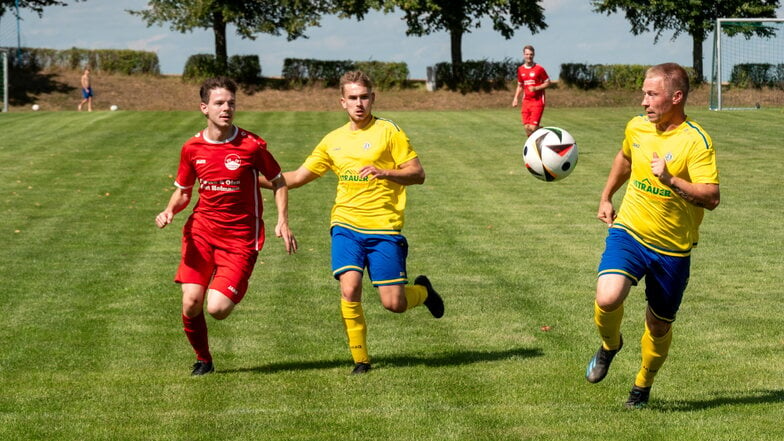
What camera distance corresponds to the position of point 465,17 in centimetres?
5612

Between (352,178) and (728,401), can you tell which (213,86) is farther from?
(728,401)

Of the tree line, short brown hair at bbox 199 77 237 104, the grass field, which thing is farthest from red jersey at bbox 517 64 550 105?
the tree line

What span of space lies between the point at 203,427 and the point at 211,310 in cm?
154

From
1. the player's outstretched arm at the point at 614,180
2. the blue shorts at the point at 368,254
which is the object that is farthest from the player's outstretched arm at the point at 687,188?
the blue shorts at the point at 368,254

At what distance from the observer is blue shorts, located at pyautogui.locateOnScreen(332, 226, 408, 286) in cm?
882

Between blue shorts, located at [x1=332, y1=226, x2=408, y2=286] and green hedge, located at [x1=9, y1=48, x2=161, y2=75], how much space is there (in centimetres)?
4678

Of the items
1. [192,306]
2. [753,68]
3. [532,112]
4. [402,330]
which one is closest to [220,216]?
[192,306]

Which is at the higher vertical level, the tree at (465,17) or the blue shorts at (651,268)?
the tree at (465,17)

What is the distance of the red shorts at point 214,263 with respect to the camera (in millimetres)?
8727

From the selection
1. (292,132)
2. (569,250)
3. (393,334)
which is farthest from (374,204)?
(292,132)

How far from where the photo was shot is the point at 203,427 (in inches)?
285

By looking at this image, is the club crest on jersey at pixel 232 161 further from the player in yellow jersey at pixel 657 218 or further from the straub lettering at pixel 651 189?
the straub lettering at pixel 651 189

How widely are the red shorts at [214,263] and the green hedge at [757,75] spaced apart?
35692 millimetres

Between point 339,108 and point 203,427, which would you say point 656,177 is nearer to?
point 203,427
